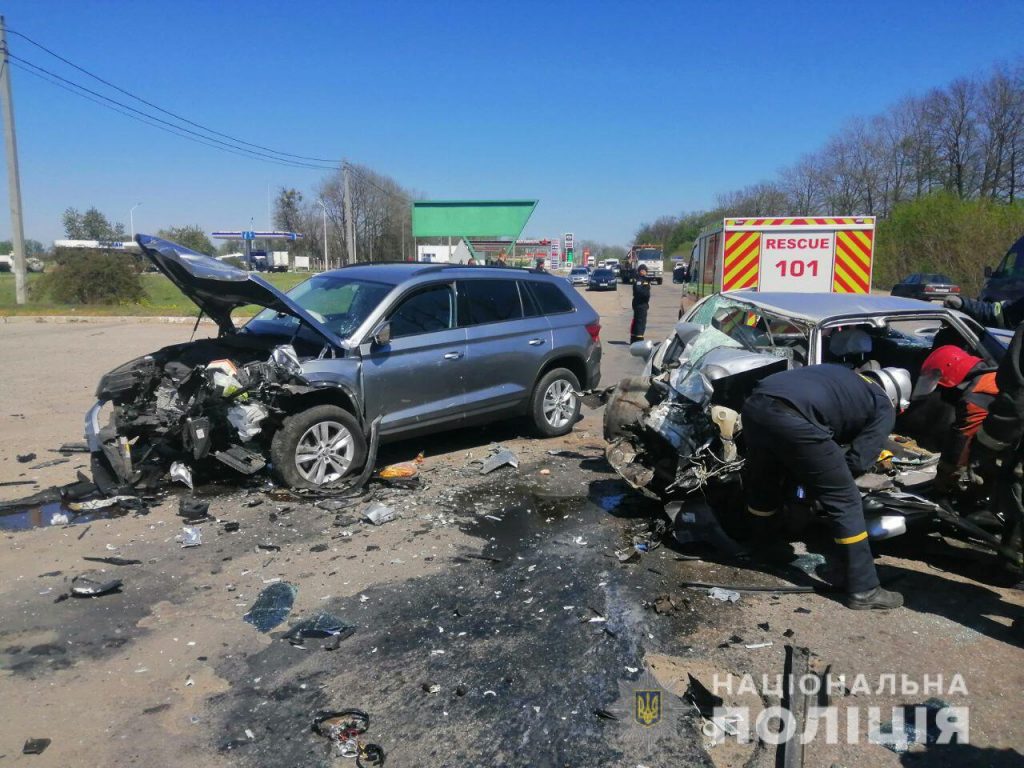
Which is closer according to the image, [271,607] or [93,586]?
[271,607]

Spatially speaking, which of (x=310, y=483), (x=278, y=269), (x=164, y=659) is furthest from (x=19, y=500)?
(x=278, y=269)

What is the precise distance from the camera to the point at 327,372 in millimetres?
5969

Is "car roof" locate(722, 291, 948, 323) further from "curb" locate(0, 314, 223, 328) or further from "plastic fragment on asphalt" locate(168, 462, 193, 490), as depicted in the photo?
"curb" locate(0, 314, 223, 328)

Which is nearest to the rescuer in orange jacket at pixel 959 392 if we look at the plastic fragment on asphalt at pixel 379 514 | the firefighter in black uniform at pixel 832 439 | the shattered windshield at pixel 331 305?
the firefighter in black uniform at pixel 832 439

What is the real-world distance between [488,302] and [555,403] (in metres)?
1.35

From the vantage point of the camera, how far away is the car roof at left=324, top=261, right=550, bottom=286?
6.89m

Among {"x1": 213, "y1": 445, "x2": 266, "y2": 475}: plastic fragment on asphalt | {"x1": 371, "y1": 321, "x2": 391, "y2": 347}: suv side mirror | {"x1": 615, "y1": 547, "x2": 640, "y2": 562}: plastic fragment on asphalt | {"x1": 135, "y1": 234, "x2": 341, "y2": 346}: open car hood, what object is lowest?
{"x1": 615, "y1": 547, "x2": 640, "y2": 562}: plastic fragment on asphalt

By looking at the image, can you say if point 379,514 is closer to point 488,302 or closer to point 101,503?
point 101,503

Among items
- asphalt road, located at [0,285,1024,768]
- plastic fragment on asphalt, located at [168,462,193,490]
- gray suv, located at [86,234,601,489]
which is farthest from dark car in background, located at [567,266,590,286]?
asphalt road, located at [0,285,1024,768]

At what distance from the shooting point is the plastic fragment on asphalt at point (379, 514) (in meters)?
5.42

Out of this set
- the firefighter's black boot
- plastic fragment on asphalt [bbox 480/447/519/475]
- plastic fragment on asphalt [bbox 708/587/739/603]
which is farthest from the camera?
plastic fragment on asphalt [bbox 480/447/519/475]

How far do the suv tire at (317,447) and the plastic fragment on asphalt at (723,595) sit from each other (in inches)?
124

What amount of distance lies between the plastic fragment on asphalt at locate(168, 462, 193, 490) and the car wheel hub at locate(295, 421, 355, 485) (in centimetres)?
96

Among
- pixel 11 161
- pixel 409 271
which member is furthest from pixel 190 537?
pixel 11 161
